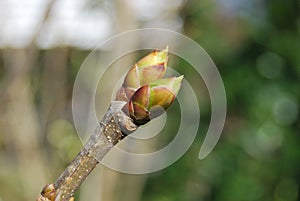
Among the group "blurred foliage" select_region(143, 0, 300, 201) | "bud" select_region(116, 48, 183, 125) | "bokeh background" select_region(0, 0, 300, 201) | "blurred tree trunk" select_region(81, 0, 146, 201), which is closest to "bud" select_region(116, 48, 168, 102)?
"bud" select_region(116, 48, 183, 125)

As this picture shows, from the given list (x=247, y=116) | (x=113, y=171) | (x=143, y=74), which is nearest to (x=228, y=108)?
(x=247, y=116)

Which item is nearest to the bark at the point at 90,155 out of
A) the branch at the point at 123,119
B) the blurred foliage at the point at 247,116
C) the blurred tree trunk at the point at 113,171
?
the branch at the point at 123,119

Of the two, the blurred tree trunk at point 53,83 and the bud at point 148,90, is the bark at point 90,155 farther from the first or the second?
the blurred tree trunk at point 53,83

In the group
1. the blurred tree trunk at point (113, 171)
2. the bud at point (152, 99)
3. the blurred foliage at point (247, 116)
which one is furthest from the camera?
the blurred foliage at point (247, 116)

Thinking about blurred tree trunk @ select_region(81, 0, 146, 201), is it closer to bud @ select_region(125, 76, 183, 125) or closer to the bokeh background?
the bokeh background

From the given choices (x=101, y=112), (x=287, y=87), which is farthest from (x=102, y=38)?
(x=287, y=87)

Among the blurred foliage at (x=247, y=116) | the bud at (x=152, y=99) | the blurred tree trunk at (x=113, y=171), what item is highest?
the bud at (x=152, y=99)
